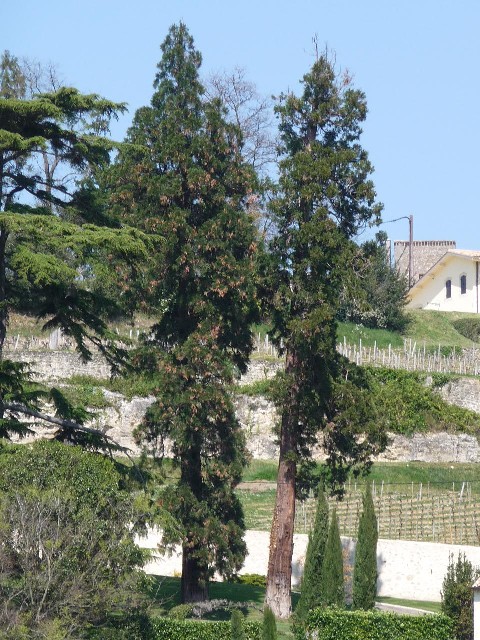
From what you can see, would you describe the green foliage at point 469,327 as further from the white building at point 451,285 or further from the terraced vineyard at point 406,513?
the terraced vineyard at point 406,513

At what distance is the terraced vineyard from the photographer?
3734 centimetres

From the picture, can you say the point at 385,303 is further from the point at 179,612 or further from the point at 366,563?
the point at 179,612

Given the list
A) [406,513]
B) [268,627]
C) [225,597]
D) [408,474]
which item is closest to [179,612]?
[268,627]

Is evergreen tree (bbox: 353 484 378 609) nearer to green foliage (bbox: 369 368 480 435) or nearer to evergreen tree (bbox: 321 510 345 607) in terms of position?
evergreen tree (bbox: 321 510 345 607)

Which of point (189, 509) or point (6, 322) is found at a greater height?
point (6, 322)

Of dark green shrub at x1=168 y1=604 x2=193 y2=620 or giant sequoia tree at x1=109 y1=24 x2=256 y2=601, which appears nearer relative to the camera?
dark green shrub at x1=168 y1=604 x2=193 y2=620

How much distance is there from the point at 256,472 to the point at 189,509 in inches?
633

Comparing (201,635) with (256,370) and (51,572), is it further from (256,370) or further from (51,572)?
(256,370)

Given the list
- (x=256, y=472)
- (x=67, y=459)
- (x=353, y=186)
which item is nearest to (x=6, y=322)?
(x=67, y=459)

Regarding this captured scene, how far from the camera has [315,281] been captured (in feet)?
96.3

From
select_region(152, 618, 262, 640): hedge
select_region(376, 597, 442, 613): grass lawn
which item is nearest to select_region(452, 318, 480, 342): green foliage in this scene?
select_region(376, 597, 442, 613): grass lawn

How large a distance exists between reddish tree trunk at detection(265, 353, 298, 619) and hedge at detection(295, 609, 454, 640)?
96.0 inches

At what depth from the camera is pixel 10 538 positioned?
2123 cm

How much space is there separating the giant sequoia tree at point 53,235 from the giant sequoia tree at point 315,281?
196 inches
